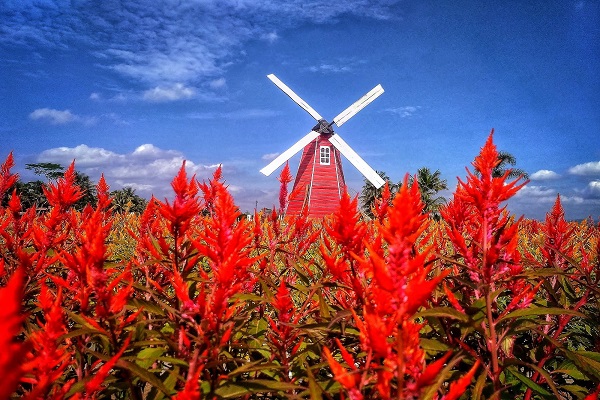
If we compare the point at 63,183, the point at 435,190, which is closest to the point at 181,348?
the point at 63,183

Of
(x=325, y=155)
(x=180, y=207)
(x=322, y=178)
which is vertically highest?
(x=325, y=155)

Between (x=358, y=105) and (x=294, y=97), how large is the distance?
5.58 m

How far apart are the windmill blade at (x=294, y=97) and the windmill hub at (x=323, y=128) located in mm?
704

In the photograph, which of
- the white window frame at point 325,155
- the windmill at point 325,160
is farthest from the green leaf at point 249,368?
the white window frame at point 325,155

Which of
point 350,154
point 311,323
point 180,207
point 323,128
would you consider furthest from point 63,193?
point 350,154

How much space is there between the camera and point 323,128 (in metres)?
33.4

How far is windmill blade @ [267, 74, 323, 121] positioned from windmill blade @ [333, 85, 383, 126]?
5.70 ft

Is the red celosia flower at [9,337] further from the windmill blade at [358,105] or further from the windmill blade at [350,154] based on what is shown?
the windmill blade at [358,105]

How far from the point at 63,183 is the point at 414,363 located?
283 cm

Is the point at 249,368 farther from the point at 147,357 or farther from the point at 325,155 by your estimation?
the point at 325,155

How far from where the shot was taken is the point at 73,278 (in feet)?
6.91

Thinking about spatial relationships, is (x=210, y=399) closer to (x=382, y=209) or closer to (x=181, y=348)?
(x=181, y=348)

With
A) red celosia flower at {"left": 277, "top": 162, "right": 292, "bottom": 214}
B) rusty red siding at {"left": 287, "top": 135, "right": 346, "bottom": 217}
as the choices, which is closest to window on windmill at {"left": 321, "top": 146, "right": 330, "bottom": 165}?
rusty red siding at {"left": 287, "top": 135, "right": 346, "bottom": 217}

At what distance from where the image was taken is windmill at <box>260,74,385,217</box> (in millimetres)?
32938
